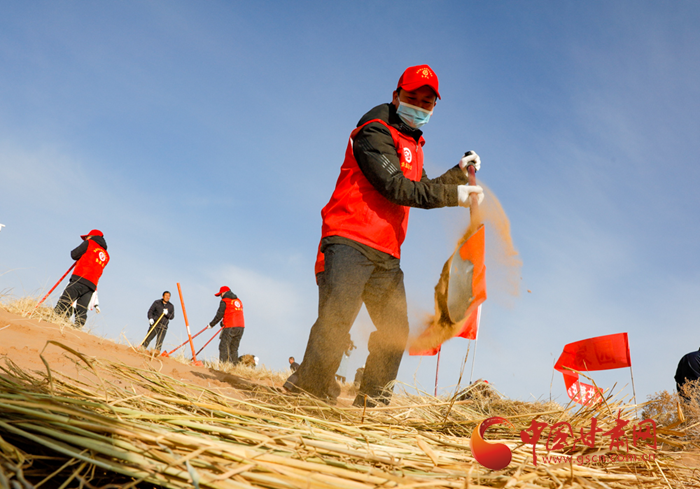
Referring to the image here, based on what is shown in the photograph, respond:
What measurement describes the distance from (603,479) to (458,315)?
58.2 inches

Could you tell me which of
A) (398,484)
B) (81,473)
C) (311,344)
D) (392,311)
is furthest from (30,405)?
(392,311)

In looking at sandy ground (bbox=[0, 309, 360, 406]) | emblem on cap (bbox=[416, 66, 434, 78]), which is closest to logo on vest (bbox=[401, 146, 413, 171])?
emblem on cap (bbox=[416, 66, 434, 78])

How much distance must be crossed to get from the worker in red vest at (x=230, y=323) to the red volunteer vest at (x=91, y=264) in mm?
3682

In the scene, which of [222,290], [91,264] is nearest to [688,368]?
[91,264]

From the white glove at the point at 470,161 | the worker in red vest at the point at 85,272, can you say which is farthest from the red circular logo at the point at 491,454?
the worker in red vest at the point at 85,272

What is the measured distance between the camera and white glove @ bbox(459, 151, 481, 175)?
9.58 feet

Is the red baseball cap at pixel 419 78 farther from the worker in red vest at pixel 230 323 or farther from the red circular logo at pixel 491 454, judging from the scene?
the worker in red vest at pixel 230 323

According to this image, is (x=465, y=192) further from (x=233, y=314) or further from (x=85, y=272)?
(x=233, y=314)

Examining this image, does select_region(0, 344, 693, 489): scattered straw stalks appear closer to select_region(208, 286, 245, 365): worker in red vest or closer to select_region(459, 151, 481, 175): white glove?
select_region(459, 151, 481, 175): white glove

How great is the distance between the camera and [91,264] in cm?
775

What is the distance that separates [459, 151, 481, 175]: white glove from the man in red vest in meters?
0.01

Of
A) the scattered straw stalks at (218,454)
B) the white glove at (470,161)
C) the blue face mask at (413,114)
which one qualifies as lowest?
the scattered straw stalks at (218,454)

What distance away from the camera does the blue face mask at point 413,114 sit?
9.52 ft

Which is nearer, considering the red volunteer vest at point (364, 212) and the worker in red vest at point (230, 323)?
the red volunteer vest at point (364, 212)
